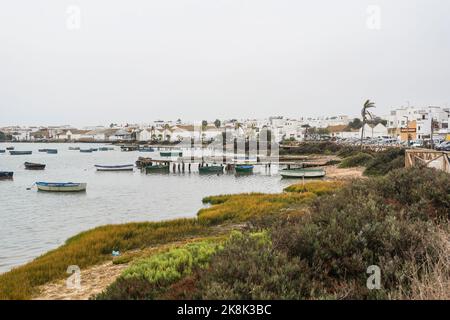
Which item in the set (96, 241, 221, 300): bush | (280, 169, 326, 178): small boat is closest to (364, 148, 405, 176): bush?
(280, 169, 326, 178): small boat

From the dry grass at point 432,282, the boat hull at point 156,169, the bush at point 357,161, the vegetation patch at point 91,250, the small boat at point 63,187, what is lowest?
the boat hull at point 156,169

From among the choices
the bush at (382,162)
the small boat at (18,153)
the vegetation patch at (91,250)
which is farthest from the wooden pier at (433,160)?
the small boat at (18,153)

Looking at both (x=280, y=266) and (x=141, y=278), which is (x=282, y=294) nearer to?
(x=280, y=266)

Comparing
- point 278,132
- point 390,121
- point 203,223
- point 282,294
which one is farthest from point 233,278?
point 278,132

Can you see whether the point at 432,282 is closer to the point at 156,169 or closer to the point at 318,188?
the point at 318,188

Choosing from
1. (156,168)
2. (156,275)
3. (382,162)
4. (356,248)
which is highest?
(356,248)

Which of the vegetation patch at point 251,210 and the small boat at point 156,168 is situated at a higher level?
the vegetation patch at point 251,210

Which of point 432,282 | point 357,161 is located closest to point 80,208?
point 432,282

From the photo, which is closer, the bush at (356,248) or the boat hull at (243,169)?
the bush at (356,248)

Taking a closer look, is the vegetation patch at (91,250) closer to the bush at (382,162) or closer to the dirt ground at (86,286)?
the dirt ground at (86,286)

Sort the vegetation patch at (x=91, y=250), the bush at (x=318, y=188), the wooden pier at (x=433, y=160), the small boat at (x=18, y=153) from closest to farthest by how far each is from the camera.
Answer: the vegetation patch at (x=91, y=250)
the wooden pier at (x=433, y=160)
the bush at (x=318, y=188)
the small boat at (x=18, y=153)

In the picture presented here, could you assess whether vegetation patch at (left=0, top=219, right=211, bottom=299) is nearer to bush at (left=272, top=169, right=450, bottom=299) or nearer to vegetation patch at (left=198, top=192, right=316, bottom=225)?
vegetation patch at (left=198, top=192, right=316, bottom=225)

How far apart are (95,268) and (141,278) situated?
4436 mm

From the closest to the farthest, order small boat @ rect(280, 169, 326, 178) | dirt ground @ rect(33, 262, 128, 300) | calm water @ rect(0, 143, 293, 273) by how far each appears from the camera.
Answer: dirt ground @ rect(33, 262, 128, 300), calm water @ rect(0, 143, 293, 273), small boat @ rect(280, 169, 326, 178)
